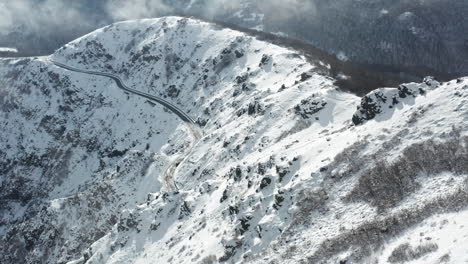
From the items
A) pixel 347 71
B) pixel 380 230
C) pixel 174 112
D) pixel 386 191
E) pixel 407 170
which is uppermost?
pixel 174 112

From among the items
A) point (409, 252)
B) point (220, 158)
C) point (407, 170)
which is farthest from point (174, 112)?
point (409, 252)

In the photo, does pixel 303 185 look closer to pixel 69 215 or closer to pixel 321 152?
pixel 321 152

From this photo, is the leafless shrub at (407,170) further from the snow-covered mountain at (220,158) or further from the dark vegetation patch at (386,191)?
the snow-covered mountain at (220,158)

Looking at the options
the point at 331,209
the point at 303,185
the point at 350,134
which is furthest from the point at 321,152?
the point at 331,209

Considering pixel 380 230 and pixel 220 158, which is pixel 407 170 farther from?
pixel 220 158

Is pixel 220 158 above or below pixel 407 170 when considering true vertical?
below
